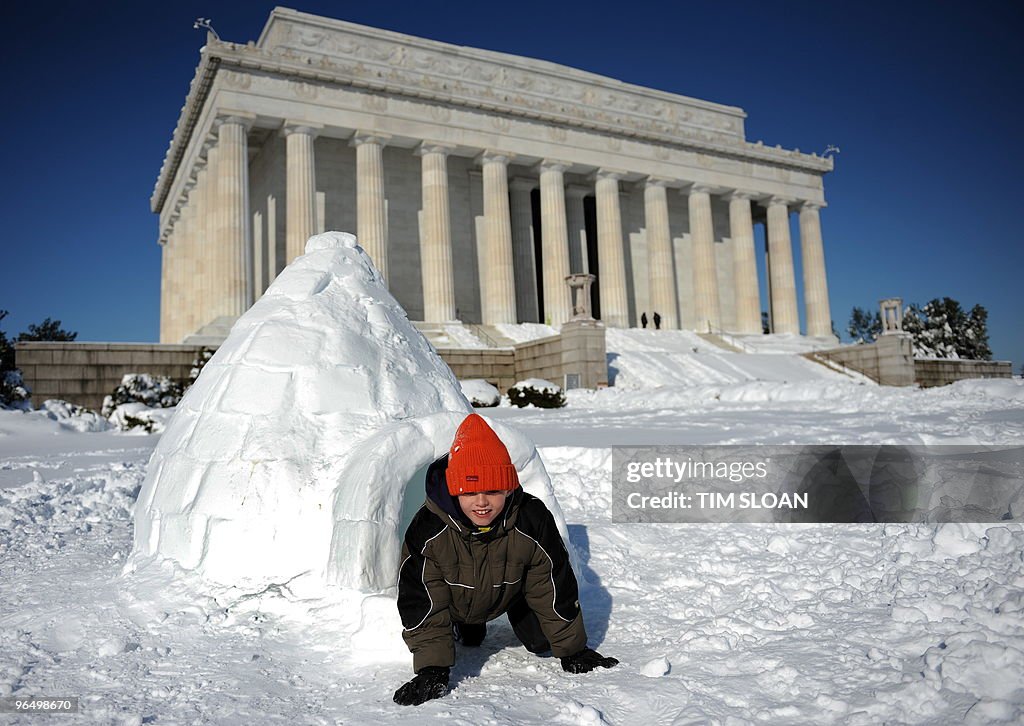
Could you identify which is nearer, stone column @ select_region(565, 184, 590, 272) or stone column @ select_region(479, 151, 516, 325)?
stone column @ select_region(479, 151, 516, 325)

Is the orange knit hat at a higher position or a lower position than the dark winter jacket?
higher

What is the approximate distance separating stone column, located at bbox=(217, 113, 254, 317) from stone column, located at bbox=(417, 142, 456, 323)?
7.94 m

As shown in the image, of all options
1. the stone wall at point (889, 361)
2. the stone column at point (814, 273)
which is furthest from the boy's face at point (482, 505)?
the stone column at point (814, 273)

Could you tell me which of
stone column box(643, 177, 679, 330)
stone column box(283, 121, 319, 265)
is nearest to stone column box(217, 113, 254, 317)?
stone column box(283, 121, 319, 265)

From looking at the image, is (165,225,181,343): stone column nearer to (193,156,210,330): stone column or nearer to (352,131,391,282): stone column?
(193,156,210,330): stone column

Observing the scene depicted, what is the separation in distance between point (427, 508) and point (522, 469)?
77 centimetres

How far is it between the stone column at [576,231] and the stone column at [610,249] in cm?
295

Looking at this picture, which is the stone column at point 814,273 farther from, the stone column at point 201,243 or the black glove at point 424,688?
the black glove at point 424,688

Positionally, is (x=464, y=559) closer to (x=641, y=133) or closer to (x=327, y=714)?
(x=327, y=714)

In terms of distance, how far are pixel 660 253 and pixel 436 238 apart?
13074 mm

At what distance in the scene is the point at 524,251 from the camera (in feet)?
132

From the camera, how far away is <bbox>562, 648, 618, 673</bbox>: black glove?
3.52 meters

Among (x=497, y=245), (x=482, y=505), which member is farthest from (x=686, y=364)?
(x=482, y=505)

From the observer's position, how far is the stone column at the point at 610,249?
37906mm
